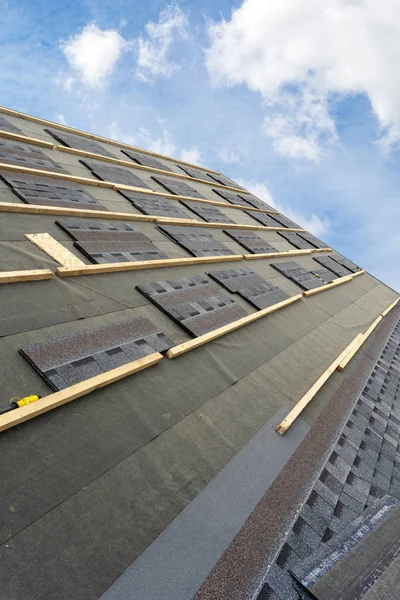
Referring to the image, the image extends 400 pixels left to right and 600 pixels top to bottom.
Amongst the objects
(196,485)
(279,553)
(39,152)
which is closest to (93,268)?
(196,485)

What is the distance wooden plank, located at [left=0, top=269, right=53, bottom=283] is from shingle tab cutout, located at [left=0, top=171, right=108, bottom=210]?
11.3ft

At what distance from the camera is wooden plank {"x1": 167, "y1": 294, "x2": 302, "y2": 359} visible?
24.9 feet

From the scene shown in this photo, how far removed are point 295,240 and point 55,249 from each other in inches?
728

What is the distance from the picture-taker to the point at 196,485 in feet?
17.1

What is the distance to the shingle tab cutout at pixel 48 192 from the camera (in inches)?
405

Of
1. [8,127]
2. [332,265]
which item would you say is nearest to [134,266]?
[8,127]

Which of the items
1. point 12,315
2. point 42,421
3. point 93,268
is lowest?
point 42,421

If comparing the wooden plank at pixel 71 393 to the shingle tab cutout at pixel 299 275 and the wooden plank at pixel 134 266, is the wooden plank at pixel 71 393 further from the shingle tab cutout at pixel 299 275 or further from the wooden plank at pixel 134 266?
the shingle tab cutout at pixel 299 275

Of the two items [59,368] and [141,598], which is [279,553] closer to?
[141,598]

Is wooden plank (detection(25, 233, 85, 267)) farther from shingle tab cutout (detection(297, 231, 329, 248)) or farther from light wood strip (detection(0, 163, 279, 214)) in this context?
shingle tab cutout (detection(297, 231, 329, 248))

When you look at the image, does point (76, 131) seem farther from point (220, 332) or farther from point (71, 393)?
point (71, 393)

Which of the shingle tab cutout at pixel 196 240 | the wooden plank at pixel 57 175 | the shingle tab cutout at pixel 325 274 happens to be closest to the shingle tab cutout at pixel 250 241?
the shingle tab cutout at pixel 196 240

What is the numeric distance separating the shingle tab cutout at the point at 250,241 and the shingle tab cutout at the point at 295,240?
438cm

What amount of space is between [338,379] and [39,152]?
530 inches
